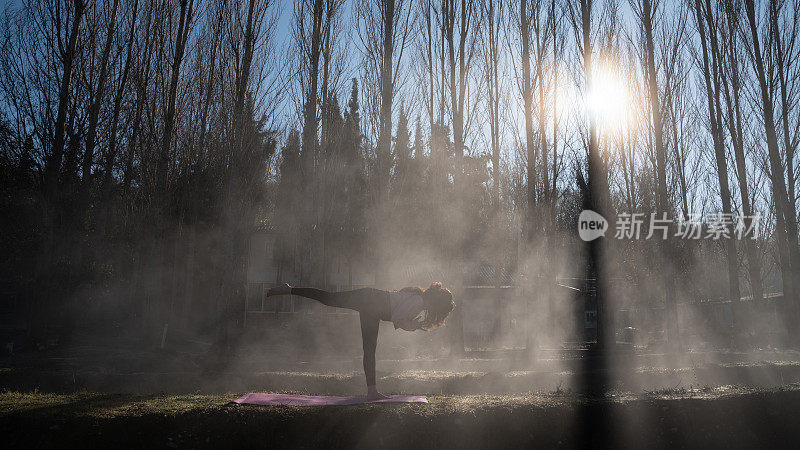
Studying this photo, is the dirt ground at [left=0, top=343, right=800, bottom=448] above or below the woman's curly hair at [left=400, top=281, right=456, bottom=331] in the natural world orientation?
below

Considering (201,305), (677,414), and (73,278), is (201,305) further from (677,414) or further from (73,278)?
(677,414)

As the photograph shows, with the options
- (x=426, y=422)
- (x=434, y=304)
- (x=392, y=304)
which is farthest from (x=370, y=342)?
(x=426, y=422)

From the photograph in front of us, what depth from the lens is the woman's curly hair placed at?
22.5 ft

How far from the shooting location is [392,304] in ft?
22.4

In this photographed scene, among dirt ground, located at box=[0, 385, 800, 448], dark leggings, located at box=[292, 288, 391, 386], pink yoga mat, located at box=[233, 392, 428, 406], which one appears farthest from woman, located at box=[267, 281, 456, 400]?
dirt ground, located at box=[0, 385, 800, 448]

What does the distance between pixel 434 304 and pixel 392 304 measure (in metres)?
0.52

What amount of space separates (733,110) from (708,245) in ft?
54.7

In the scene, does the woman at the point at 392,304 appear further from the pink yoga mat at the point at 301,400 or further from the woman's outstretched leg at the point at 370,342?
the pink yoga mat at the point at 301,400

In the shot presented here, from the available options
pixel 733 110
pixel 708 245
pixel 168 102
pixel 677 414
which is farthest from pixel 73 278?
pixel 708 245

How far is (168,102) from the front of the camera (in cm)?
1541

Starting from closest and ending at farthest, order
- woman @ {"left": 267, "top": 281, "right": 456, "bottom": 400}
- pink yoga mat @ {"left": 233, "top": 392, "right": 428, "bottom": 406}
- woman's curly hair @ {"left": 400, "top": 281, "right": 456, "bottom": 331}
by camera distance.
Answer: pink yoga mat @ {"left": 233, "top": 392, "right": 428, "bottom": 406}
woman @ {"left": 267, "top": 281, "right": 456, "bottom": 400}
woman's curly hair @ {"left": 400, "top": 281, "right": 456, "bottom": 331}

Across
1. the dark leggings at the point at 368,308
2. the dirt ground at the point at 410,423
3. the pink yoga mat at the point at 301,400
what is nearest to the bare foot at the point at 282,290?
the dark leggings at the point at 368,308

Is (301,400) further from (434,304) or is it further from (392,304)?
(434,304)

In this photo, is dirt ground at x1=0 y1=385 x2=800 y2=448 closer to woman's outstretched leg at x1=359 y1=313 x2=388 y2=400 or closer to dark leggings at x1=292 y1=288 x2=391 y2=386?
woman's outstretched leg at x1=359 y1=313 x2=388 y2=400
